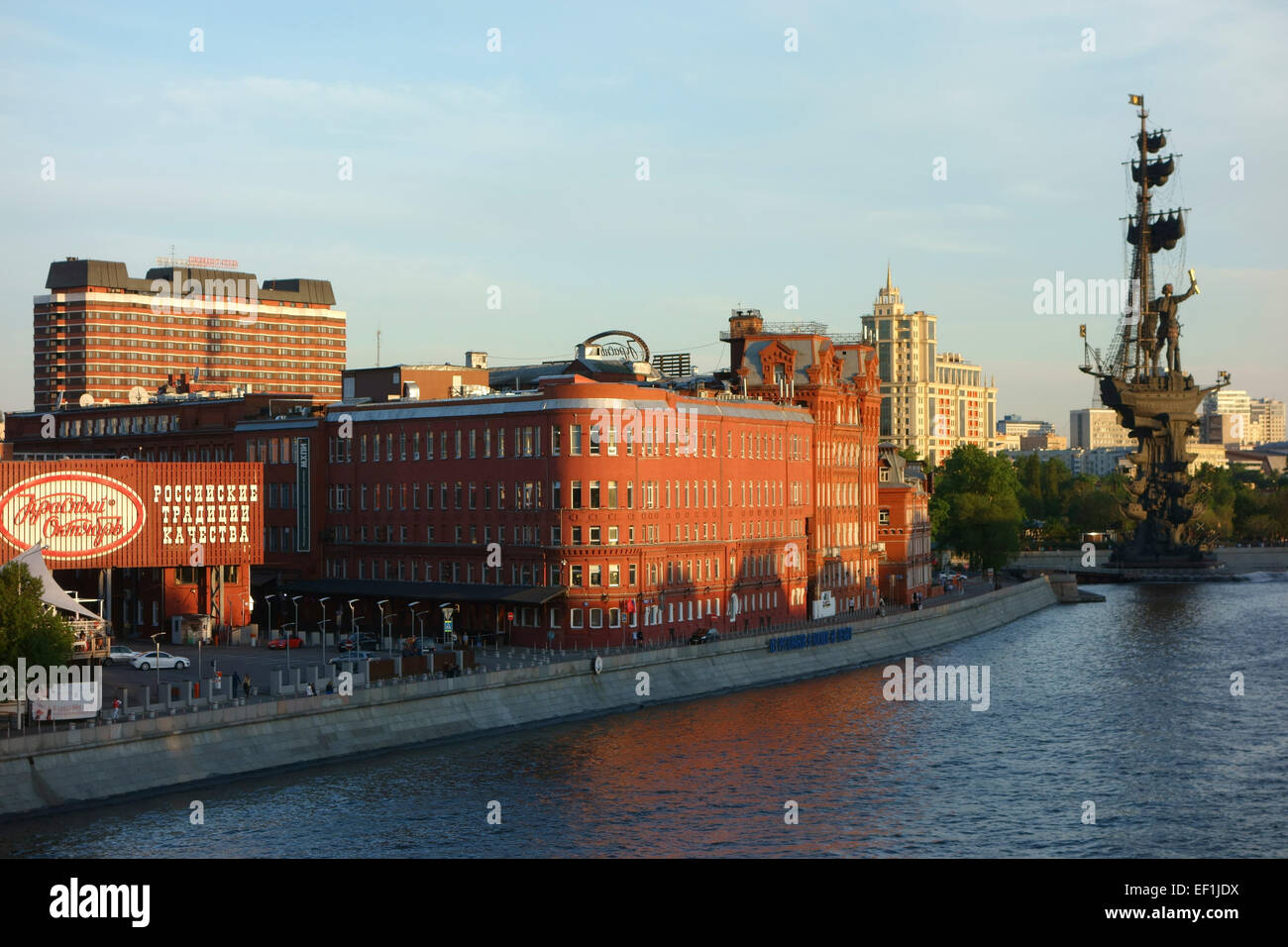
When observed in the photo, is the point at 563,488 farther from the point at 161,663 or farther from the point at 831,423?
the point at 831,423

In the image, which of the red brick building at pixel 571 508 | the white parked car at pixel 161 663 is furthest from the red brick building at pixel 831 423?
the white parked car at pixel 161 663

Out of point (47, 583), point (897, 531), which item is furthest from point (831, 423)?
point (47, 583)

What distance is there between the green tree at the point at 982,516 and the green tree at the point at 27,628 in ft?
405

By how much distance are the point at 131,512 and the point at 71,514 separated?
3.86m

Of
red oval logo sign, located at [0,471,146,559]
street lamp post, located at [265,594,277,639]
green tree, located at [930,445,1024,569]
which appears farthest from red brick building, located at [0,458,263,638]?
green tree, located at [930,445,1024,569]

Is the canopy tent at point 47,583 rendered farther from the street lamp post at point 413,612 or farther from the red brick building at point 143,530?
the street lamp post at point 413,612

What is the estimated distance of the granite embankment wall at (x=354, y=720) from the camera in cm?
5675

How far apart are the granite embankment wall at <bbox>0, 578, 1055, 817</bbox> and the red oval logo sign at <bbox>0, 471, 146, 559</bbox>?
86.2 feet

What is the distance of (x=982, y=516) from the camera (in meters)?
173

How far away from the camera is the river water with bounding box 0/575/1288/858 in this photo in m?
52.5

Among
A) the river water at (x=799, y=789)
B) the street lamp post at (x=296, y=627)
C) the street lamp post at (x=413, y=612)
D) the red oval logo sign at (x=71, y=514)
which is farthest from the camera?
the street lamp post at (x=413, y=612)

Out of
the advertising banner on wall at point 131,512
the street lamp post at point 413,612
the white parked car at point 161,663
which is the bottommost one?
the white parked car at point 161,663

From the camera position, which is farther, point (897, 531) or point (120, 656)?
point (897, 531)
